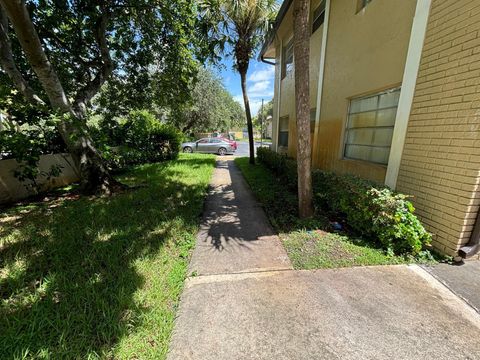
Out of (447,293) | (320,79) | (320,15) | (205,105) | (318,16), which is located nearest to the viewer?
(447,293)

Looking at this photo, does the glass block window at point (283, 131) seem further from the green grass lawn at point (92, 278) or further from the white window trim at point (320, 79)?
the green grass lawn at point (92, 278)

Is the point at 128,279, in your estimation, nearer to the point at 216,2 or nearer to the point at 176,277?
the point at 176,277

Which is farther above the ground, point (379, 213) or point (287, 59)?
point (287, 59)

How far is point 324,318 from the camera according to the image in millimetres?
2008

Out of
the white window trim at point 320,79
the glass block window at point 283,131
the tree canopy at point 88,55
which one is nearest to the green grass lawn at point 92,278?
the tree canopy at point 88,55

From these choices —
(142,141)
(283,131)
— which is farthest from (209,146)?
(283,131)

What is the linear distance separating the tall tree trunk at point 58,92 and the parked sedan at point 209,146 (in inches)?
466

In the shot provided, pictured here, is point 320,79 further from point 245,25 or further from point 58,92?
point 58,92

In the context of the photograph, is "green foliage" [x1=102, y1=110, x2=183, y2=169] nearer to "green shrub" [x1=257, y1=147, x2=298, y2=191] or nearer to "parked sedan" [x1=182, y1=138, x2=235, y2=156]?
"parked sedan" [x1=182, y1=138, x2=235, y2=156]

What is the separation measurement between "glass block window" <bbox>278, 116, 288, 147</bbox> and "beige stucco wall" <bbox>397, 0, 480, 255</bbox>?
6605 millimetres

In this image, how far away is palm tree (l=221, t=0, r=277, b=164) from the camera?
8.51m

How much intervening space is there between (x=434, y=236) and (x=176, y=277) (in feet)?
12.0

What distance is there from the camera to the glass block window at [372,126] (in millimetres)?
3914

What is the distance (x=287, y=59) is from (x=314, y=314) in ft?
32.6
